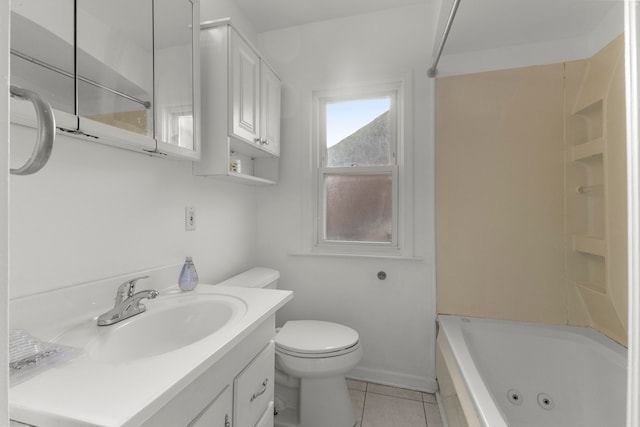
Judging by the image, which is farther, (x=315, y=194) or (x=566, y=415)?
(x=315, y=194)

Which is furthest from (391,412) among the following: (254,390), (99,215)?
(99,215)

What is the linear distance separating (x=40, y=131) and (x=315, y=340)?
1381 mm

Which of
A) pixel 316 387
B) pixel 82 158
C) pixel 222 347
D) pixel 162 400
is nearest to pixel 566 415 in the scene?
pixel 316 387

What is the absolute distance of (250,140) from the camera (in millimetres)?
1472

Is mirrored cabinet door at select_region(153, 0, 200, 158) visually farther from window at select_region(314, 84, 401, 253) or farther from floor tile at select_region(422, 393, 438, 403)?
floor tile at select_region(422, 393, 438, 403)

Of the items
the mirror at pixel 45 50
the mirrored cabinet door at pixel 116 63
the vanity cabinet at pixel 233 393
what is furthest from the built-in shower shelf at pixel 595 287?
the mirror at pixel 45 50

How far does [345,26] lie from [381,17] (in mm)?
244

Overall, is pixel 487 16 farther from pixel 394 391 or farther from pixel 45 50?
pixel 394 391

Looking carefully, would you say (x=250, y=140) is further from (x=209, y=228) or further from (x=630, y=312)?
(x=630, y=312)

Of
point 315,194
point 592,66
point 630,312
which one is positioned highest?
point 592,66

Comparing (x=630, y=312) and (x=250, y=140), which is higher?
(x=250, y=140)

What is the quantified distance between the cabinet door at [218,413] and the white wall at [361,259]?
3.82ft

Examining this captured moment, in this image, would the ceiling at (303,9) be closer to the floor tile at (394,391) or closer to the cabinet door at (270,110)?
the cabinet door at (270,110)

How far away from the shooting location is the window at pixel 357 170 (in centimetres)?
186
